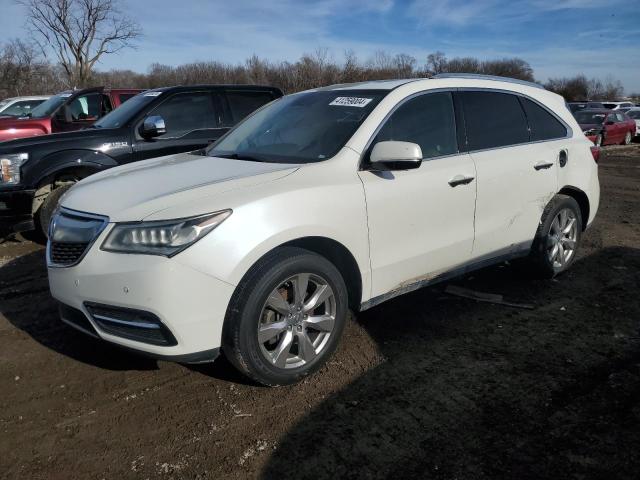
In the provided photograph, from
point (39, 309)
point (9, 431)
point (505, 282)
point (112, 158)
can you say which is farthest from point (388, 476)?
point (112, 158)

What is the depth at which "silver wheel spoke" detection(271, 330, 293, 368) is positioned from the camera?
2.94 metres

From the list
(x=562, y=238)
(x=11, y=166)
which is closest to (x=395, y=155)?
(x=562, y=238)

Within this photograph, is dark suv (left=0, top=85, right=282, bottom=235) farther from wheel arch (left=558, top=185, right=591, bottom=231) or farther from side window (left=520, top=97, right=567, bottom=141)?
wheel arch (left=558, top=185, right=591, bottom=231)

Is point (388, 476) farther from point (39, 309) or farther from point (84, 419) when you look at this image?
point (39, 309)

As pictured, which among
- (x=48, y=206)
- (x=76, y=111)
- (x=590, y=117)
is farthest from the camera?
(x=590, y=117)

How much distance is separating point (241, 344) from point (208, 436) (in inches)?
18.7

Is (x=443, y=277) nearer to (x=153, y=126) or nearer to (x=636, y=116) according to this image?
(x=153, y=126)

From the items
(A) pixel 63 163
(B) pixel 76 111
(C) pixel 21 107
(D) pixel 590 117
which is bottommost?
(D) pixel 590 117

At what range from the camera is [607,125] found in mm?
19469

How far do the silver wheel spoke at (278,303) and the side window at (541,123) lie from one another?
108 inches

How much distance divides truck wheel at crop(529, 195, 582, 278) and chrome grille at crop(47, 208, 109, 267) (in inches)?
137

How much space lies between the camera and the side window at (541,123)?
447 centimetres

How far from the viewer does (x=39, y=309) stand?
4.26 metres

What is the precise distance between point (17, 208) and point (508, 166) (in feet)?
16.6
